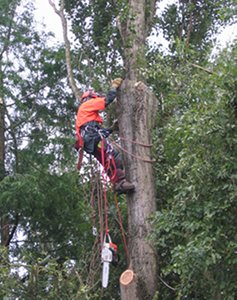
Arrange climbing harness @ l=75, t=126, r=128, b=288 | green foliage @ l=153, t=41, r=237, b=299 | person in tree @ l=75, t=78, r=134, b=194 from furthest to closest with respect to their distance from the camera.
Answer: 1. person in tree @ l=75, t=78, r=134, b=194
2. climbing harness @ l=75, t=126, r=128, b=288
3. green foliage @ l=153, t=41, r=237, b=299

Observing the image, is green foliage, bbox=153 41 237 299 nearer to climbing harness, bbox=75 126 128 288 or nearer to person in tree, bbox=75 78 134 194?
climbing harness, bbox=75 126 128 288

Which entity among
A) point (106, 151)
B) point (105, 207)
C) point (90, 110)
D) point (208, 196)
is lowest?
point (208, 196)

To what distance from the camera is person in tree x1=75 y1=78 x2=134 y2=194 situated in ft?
19.4

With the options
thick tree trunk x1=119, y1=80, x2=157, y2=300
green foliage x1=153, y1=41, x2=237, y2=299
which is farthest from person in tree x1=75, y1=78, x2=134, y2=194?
green foliage x1=153, y1=41, x2=237, y2=299

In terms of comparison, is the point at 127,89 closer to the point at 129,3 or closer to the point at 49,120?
the point at 129,3

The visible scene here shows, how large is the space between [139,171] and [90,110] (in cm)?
72

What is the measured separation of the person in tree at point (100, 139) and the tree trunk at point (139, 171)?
0.42 feet

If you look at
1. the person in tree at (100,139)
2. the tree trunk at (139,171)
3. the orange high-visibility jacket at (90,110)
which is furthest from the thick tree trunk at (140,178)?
the orange high-visibility jacket at (90,110)

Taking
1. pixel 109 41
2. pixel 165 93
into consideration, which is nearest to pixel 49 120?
pixel 109 41

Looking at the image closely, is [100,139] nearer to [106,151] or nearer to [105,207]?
[106,151]

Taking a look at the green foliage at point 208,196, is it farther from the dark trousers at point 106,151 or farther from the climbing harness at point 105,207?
the dark trousers at point 106,151

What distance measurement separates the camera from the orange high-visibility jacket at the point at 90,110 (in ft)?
19.5

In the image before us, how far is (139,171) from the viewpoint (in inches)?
236

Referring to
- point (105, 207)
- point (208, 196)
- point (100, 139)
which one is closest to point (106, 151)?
point (100, 139)
